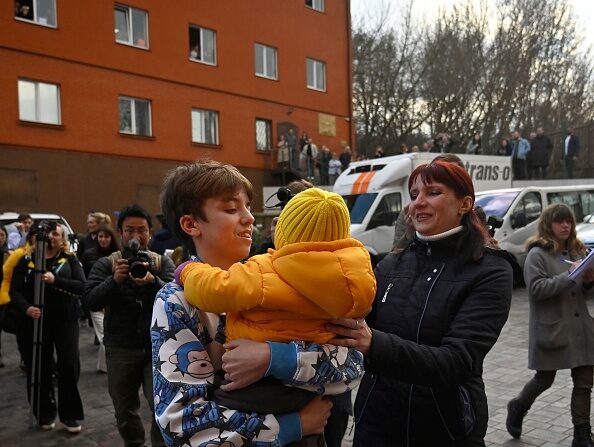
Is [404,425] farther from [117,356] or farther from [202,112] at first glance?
[202,112]

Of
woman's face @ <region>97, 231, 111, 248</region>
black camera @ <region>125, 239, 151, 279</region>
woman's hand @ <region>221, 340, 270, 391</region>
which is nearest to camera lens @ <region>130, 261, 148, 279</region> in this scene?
black camera @ <region>125, 239, 151, 279</region>

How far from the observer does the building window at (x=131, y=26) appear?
65.7 feet

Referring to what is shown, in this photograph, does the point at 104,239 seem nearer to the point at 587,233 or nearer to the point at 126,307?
the point at 126,307

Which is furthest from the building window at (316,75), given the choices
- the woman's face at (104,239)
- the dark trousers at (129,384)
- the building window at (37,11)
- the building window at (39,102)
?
the dark trousers at (129,384)

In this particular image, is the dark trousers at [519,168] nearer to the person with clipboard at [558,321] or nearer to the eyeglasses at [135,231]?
the person with clipboard at [558,321]

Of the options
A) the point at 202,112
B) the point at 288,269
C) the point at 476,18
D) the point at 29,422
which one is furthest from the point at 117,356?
the point at 476,18

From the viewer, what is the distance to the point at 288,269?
146 cm

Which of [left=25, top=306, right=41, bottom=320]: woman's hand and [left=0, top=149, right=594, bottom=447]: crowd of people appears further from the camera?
[left=25, top=306, right=41, bottom=320]: woman's hand

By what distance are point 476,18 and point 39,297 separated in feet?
109

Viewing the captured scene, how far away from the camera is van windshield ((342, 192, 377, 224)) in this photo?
13047mm

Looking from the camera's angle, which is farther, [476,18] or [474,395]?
[476,18]

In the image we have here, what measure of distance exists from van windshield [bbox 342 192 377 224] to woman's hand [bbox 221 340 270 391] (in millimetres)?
11472

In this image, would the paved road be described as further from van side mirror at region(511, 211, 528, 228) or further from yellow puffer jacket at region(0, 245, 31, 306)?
van side mirror at region(511, 211, 528, 228)

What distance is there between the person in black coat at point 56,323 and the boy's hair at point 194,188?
368 centimetres
